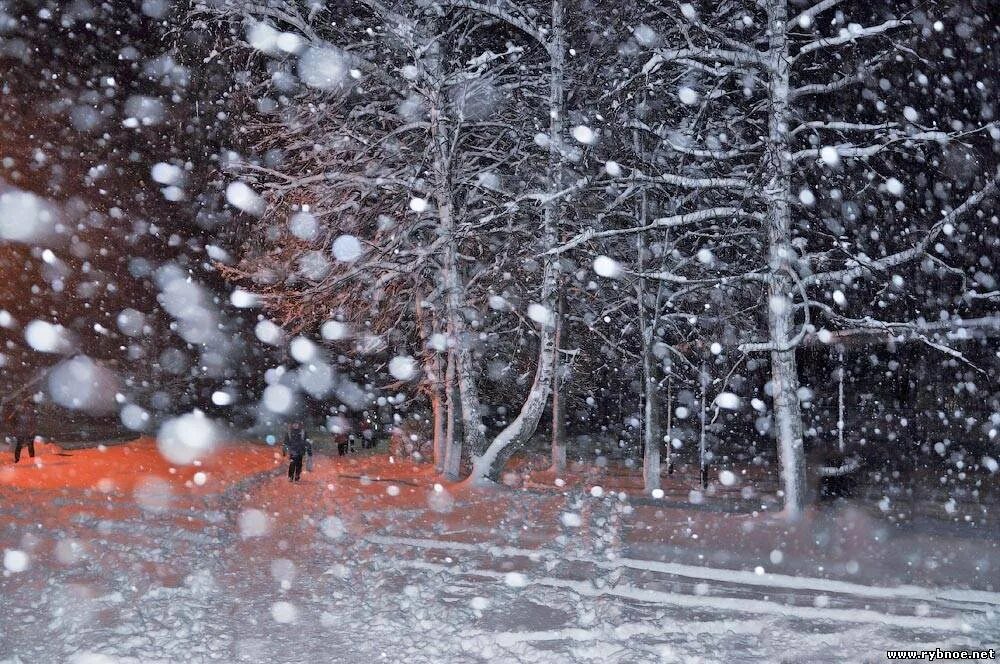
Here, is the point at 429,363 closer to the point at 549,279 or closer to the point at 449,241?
the point at 449,241

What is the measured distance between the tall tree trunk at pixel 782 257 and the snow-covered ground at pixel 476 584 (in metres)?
0.82

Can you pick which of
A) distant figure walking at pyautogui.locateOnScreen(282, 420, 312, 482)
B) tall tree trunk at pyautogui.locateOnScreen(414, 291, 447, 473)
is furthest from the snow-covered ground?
tall tree trunk at pyautogui.locateOnScreen(414, 291, 447, 473)

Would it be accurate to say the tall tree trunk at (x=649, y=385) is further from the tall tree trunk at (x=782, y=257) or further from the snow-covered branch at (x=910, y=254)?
the snow-covered branch at (x=910, y=254)

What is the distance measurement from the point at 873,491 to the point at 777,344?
5.16 m

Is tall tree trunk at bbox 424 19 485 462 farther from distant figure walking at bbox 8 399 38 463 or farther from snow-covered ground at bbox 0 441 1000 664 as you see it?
distant figure walking at bbox 8 399 38 463

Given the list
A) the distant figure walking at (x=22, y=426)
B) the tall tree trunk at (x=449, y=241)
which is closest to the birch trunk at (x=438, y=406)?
the tall tree trunk at (x=449, y=241)

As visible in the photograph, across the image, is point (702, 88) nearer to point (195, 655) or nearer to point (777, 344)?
point (777, 344)

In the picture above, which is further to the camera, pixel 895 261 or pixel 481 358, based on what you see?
pixel 481 358

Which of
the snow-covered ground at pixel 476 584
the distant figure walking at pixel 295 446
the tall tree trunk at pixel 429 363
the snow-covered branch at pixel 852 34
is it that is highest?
the snow-covered branch at pixel 852 34

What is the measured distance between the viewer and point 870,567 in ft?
28.2

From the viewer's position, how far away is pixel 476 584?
8375 mm

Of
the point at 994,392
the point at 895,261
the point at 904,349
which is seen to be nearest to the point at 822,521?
the point at 895,261

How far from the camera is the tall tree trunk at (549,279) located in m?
15.9

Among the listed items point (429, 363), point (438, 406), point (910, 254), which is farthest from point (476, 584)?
point (438, 406)
